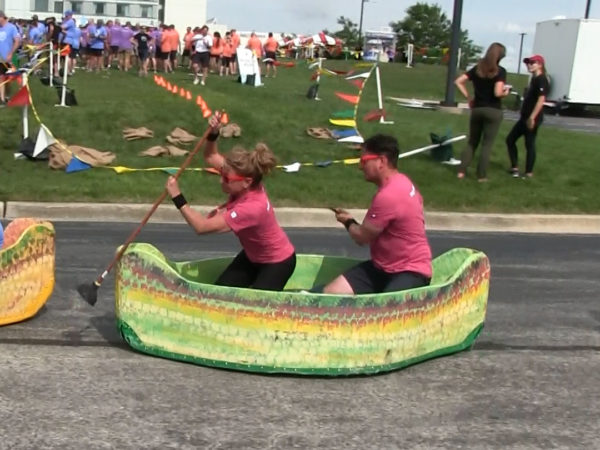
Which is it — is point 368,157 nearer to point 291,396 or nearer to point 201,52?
point 291,396

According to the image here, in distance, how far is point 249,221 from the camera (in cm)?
481

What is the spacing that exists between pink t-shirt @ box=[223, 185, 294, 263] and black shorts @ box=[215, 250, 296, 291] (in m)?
0.05

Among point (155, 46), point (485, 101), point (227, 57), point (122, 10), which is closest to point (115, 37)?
point (155, 46)

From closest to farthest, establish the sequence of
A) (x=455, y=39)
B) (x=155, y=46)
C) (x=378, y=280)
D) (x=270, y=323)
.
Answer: (x=270, y=323), (x=378, y=280), (x=455, y=39), (x=155, y=46)

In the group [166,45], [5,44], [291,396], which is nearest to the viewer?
[291,396]

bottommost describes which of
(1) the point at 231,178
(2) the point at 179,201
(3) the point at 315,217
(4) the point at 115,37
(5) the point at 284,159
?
(3) the point at 315,217

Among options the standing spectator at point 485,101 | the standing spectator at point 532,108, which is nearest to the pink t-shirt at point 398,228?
the standing spectator at point 485,101

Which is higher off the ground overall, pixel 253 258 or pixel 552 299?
pixel 253 258

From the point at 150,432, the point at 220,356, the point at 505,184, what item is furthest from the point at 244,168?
the point at 505,184

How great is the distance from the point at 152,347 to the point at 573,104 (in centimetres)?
2725

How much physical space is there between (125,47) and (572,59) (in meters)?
15.3

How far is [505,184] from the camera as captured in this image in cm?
1174

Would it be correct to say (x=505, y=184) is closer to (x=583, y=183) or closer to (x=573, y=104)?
(x=583, y=183)

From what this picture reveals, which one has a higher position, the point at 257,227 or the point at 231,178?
the point at 231,178
